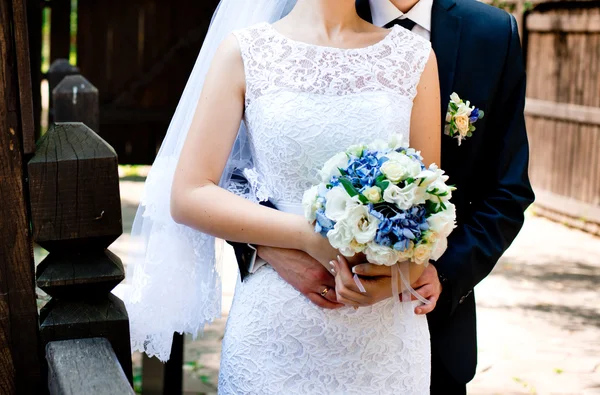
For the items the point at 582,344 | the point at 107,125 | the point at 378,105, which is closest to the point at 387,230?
the point at 378,105

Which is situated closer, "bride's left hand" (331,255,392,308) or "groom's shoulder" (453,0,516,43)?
"bride's left hand" (331,255,392,308)

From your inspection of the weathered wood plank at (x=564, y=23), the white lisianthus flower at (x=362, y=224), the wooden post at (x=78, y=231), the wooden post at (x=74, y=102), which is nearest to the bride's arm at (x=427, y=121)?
the white lisianthus flower at (x=362, y=224)

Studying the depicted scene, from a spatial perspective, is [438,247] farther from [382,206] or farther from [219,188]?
[219,188]

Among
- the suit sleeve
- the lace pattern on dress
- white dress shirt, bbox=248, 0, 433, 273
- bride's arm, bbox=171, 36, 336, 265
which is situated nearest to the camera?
bride's arm, bbox=171, 36, 336, 265

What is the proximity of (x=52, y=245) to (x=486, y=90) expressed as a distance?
131cm

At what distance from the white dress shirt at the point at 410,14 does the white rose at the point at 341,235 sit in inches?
36.9

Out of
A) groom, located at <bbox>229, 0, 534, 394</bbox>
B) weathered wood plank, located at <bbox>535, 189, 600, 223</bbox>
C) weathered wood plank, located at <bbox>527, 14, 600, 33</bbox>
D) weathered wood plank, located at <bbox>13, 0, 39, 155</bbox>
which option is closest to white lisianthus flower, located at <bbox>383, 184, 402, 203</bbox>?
groom, located at <bbox>229, 0, 534, 394</bbox>

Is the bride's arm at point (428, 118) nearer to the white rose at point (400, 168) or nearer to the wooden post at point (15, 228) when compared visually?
the white rose at point (400, 168)

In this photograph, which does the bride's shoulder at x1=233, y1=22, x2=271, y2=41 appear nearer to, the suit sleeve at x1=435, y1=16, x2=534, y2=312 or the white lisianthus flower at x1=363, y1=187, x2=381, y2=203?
the white lisianthus flower at x1=363, y1=187, x2=381, y2=203

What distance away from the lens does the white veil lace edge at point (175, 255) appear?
2.64 meters

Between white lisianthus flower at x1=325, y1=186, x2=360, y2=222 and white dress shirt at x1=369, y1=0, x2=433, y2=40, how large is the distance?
34.4 inches

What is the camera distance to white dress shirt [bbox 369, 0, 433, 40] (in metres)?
2.75

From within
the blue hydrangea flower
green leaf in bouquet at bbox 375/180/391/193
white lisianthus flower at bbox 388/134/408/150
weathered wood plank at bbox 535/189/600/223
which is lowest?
weathered wood plank at bbox 535/189/600/223

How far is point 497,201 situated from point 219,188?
0.82m
